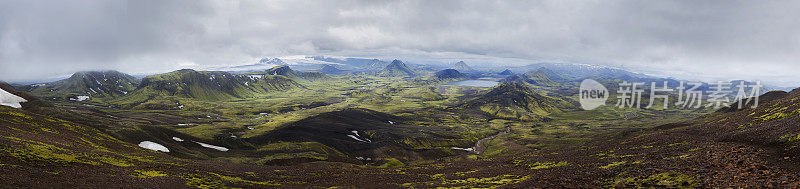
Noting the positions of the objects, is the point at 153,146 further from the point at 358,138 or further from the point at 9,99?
the point at 9,99

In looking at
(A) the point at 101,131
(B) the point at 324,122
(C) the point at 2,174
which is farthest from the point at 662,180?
(B) the point at 324,122

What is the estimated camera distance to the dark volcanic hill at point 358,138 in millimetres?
107188

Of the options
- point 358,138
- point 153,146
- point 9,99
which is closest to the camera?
point 153,146

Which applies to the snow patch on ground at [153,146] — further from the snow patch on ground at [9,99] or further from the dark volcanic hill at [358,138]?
the snow patch on ground at [9,99]

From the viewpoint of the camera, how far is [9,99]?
350ft

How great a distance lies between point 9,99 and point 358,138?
131716 millimetres

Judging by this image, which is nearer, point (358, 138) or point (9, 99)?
point (9, 99)

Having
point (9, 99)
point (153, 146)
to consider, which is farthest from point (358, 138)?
Result: point (9, 99)

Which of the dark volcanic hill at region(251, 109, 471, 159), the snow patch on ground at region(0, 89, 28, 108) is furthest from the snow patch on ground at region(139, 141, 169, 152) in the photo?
the snow patch on ground at region(0, 89, 28, 108)

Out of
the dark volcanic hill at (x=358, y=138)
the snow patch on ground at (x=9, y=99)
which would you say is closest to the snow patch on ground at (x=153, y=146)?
the dark volcanic hill at (x=358, y=138)

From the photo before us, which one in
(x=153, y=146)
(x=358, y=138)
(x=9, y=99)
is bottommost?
(x=358, y=138)

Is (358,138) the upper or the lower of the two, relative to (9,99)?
lower

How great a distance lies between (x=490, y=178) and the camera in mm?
45250

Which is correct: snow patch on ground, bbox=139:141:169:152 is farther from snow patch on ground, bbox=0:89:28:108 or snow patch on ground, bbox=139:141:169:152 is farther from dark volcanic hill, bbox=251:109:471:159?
snow patch on ground, bbox=0:89:28:108
